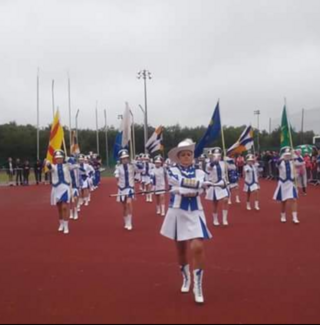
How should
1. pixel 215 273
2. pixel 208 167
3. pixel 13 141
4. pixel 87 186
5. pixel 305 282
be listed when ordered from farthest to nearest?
1. pixel 13 141
2. pixel 87 186
3. pixel 208 167
4. pixel 215 273
5. pixel 305 282

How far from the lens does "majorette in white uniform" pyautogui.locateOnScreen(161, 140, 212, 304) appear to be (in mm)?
6793

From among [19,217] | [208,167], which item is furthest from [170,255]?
[19,217]

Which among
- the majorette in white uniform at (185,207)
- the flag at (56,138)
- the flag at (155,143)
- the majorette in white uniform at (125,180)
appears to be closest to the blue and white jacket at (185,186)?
the majorette in white uniform at (185,207)

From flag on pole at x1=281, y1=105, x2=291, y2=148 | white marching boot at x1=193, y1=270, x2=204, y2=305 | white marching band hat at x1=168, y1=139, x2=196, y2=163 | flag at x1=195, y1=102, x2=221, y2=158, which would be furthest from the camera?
flag on pole at x1=281, y1=105, x2=291, y2=148

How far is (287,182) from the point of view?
1339 cm

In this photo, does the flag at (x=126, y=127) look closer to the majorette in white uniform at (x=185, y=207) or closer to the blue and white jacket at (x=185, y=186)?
the majorette in white uniform at (x=185, y=207)

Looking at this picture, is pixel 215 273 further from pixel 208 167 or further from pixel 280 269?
pixel 208 167

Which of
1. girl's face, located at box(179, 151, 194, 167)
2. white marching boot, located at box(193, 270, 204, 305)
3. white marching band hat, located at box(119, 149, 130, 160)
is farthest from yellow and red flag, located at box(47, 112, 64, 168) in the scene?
white marching boot, located at box(193, 270, 204, 305)

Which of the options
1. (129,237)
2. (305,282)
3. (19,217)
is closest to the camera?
(305,282)

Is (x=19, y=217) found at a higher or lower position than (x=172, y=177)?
lower

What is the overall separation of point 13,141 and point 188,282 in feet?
206

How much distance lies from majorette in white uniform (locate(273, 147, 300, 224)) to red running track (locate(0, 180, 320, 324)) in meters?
0.67

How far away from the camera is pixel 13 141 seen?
218ft

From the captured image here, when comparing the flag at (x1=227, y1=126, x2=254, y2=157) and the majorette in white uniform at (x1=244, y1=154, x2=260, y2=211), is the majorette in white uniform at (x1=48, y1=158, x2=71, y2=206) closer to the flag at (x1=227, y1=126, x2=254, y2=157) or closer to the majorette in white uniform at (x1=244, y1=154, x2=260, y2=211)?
the majorette in white uniform at (x1=244, y1=154, x2=260, y2=211)
